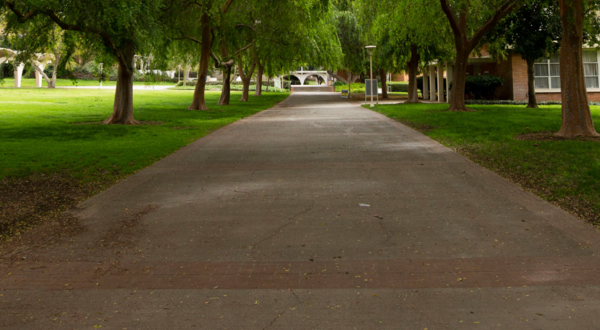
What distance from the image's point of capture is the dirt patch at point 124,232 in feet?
21.2

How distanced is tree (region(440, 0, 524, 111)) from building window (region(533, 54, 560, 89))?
351 inches

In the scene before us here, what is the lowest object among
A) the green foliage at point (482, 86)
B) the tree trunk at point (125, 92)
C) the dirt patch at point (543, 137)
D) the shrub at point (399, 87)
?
the dirt patch at point (543, 137)

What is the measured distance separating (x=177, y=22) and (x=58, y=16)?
970cm

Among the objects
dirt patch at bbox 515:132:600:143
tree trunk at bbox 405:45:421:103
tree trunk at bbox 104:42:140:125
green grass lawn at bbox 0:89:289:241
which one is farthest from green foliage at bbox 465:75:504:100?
tree trunk at bbox 104:42:140:125

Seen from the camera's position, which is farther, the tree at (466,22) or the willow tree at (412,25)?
the willow tree at (412,25)

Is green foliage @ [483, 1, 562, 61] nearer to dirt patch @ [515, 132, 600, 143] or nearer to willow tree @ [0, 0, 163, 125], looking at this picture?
dirt patch @ [515, 132, 600, 143]

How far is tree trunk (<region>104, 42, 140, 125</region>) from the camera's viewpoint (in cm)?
2053

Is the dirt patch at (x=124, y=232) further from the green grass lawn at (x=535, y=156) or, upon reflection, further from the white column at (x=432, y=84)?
the white column at (x=432, y=84)

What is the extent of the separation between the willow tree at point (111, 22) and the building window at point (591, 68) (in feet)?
86.7

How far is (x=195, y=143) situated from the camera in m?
15.8

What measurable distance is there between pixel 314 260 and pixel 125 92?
16929 millimetres

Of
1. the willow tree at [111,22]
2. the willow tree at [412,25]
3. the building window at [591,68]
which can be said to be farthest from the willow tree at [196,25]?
the building window at [591,68]

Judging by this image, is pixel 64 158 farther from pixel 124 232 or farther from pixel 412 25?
pixel 412 25

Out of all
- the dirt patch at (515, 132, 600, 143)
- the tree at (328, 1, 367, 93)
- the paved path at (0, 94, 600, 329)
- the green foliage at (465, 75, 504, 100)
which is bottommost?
the paved path at (0, 94, 600, 329)
